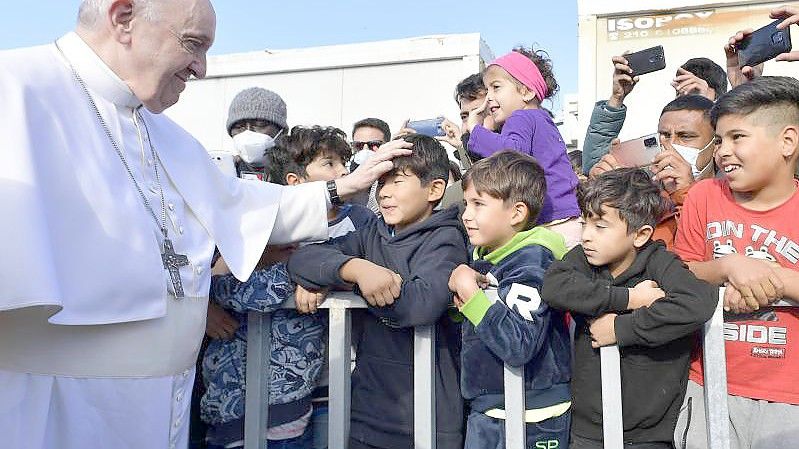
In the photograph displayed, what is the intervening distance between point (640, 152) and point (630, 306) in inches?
51.0

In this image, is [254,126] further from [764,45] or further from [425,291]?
[764,45]

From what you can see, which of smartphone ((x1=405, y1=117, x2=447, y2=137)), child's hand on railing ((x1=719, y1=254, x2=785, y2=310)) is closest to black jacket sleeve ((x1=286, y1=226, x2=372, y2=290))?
child's hand on railing ((x1=719, y1=254, x2=785, y2=310))

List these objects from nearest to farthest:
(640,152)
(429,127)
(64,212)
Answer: (64,212) → (640,152) → (429,127)

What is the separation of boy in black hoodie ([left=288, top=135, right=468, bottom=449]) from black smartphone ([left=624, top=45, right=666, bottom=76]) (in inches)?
62.5

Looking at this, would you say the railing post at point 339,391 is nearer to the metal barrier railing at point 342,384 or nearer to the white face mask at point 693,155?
the metal barrier railing at point 342,384

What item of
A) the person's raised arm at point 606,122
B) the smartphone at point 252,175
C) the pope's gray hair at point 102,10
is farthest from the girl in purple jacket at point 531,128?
the pope's gray hair at point 102,10

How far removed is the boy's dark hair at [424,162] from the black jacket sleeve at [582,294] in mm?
776

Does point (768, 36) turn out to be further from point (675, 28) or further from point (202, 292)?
point (675, 28)

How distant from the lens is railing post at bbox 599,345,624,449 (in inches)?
80.9

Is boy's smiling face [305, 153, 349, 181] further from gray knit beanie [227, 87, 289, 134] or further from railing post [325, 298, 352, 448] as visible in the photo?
railing post [325, 298, 352, 448]

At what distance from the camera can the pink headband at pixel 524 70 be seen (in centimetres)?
341

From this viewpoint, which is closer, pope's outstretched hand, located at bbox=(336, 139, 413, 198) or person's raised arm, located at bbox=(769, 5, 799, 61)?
pope's outstretched hand, located at bbox=(336, 139, 413, 198)

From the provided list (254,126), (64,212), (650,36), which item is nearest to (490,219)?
(64,212)

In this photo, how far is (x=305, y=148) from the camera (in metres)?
3.33
